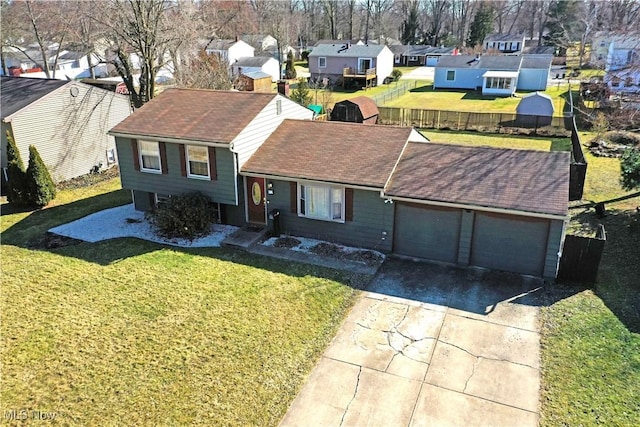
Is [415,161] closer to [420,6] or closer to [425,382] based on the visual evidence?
[425,382]

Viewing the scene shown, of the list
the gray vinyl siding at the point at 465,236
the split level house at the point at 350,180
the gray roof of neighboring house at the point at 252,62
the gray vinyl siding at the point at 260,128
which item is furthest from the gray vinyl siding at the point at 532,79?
the gray vinyl siding at the point at 465,236

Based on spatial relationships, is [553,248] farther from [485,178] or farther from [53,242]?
[53,242]

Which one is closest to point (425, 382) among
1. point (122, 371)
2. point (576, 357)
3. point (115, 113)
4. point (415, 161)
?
point (576, 357)

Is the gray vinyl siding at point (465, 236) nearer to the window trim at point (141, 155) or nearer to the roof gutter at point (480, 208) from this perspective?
the roof gutter at point (480, 208)

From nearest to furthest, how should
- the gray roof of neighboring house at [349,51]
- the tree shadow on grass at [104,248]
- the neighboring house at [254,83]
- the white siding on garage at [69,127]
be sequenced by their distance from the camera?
the tree shadow on grass at [104,248]
the white siding on garage at [69,127]
the neighboring house at [254,83]
the gray roof of neighboring house at [349,51]

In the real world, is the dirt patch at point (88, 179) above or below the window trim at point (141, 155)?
below

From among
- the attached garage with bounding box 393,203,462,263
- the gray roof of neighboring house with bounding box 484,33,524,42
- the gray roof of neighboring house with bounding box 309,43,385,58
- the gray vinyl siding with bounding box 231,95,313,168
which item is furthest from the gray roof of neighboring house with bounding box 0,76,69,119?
the gray roof of neighboring house with bounding box 484,33,524,42

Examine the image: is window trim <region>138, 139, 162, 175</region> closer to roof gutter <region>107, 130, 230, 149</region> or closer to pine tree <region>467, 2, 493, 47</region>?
roof gutter <region>107, 130, 230, 149</region>
